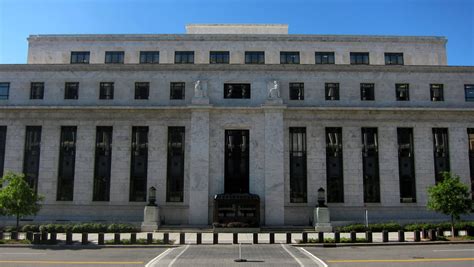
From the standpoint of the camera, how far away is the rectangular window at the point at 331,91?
46281 millimetres

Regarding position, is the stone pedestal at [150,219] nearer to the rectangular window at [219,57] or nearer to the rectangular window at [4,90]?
the rectangular window at [219,57]

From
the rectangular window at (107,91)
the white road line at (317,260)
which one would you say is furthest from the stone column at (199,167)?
the white road line at (317,260)

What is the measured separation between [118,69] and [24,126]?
37.3 ft

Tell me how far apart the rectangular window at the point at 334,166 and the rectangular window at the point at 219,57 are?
1464 cm

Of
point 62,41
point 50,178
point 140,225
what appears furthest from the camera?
point 62,41

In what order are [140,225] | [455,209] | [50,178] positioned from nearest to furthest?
[455,209] → [140,225] → [50,178]

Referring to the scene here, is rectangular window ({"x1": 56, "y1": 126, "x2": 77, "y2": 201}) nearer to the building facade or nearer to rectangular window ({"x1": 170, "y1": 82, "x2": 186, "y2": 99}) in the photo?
the building facade

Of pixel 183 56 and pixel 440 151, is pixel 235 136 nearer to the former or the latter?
pixel 183 56

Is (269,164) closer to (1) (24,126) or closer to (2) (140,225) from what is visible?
(2) (140,225)

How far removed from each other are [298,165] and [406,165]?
11169 millimetres

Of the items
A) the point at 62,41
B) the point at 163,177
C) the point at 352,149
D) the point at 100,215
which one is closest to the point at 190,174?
the point at 163,177

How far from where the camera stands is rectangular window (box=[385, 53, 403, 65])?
5109 centimetres

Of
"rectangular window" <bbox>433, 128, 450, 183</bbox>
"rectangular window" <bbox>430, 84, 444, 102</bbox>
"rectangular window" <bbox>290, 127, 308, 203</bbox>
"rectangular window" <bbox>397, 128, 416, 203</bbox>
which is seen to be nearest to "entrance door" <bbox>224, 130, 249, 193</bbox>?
"rectangular window" <bbox>290, 127, 308, 203</bbox>

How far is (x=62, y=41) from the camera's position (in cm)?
5169
